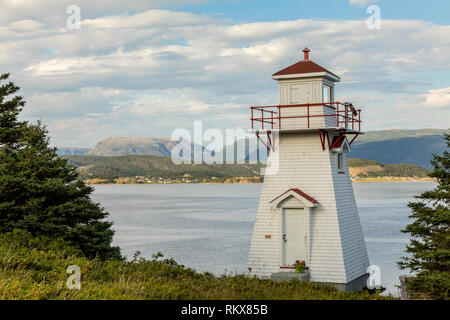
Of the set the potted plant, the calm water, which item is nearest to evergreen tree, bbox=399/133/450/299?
the potted plant

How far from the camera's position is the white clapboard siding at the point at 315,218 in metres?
18.9

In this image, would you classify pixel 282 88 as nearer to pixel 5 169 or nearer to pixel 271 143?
pixel 271 143

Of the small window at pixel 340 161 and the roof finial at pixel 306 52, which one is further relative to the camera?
the small window at pixel 340 161

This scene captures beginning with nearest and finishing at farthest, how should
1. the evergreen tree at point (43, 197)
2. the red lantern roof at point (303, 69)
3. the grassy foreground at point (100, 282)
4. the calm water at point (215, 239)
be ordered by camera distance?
the grassy foreground at point (100, 282)
the evergreen tree at point (43, 197)
the red lantern roof at point (303, 69)
the calm water at point (215, 239)

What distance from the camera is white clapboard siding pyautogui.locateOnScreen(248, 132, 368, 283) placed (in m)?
18.9

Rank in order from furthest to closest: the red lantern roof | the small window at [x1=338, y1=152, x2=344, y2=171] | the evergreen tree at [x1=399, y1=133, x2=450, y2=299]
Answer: the small window at [x1=338, y1=152, x2=344, y2=171] → the red lantern roof → the evergreen tree at [x1=399, y1=133, x2=450, y2=299]

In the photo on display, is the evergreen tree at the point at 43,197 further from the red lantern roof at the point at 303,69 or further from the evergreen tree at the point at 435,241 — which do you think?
the evergreen tree at the point at 435,241

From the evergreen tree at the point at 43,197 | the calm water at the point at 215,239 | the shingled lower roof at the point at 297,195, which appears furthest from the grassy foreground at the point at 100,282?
the calm water at the point at 215,239

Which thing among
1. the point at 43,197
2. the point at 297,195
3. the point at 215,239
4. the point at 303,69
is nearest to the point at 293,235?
the point at 297,195

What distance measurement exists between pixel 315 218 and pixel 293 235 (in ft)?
3.60

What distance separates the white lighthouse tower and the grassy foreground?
389 cm

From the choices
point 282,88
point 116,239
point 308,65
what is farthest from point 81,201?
point 116,239

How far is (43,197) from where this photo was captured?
18.4 metres

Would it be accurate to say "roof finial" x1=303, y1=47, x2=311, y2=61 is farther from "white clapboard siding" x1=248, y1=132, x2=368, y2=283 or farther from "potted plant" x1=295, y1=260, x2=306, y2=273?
"potted plant" x1=295, y1=260, x2=306, y2=273
